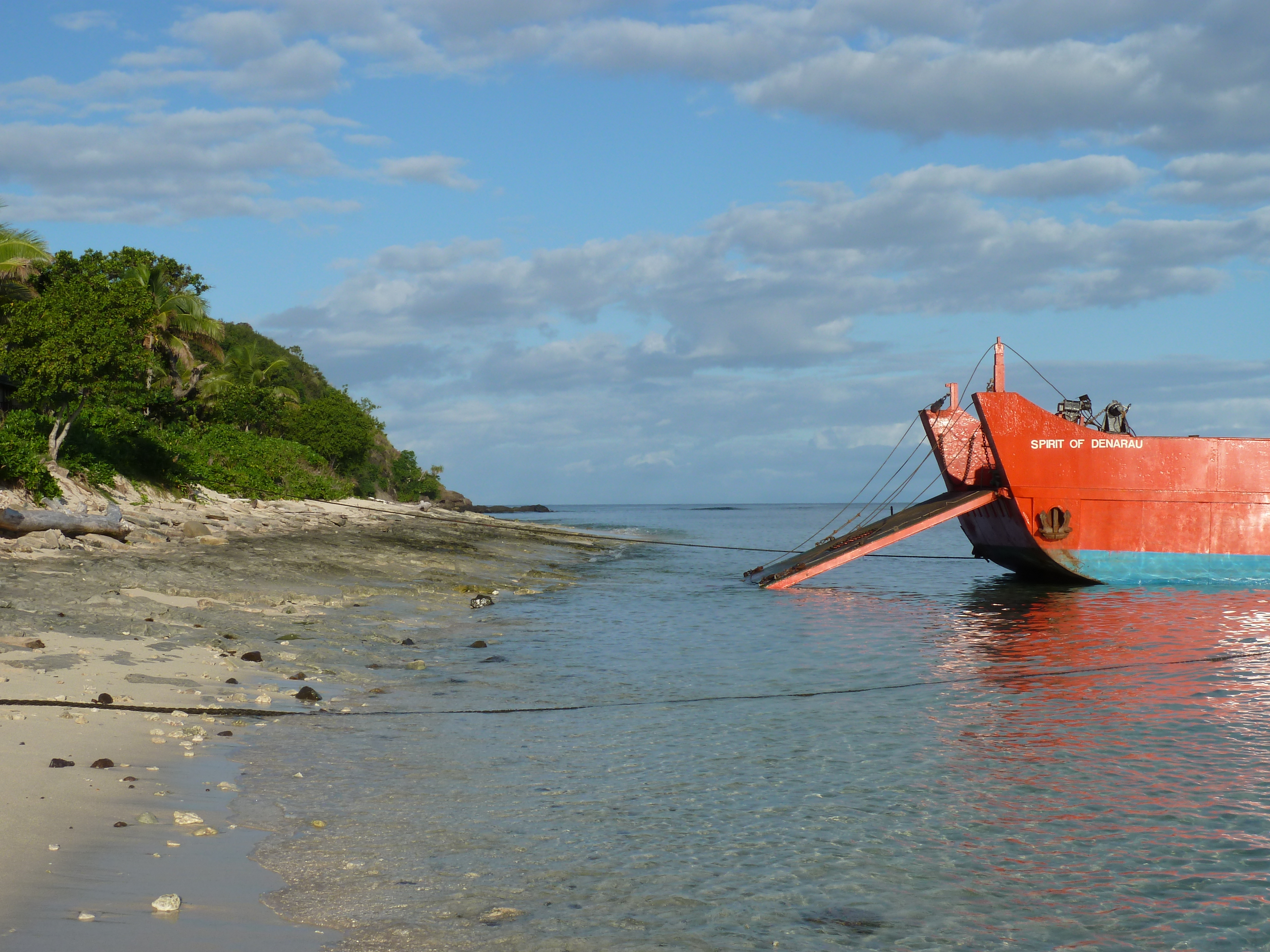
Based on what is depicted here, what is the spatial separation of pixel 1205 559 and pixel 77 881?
880 inches

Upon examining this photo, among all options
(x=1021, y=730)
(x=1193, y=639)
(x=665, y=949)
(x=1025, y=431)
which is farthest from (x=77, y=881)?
(x=1025, y=431)

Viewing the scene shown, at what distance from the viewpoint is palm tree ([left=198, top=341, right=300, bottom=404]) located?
50438 millimetres

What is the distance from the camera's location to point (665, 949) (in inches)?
160

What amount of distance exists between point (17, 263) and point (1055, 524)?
80.9 ft

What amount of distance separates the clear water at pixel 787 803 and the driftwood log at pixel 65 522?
7.59 m

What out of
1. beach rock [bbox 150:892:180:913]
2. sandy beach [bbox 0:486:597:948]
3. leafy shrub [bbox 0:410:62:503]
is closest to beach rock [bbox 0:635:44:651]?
sandy beach [bbox 0:486:597:948]

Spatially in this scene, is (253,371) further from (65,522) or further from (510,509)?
(510,509)

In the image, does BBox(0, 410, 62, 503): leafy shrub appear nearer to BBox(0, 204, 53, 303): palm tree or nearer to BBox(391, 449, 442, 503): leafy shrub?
BBox(0, 204, 53, 303): palm tree

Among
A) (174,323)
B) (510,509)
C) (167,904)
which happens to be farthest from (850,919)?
Result: (510,509)

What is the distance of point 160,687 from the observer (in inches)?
315

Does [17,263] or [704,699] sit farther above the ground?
[17,263]

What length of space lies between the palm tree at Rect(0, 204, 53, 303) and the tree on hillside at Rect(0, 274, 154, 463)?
178 centimetres

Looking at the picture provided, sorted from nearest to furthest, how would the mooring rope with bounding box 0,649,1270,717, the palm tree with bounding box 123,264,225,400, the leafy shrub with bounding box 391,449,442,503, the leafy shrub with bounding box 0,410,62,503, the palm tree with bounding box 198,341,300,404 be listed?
1. the mooring rope with bounding box 0,649,1270,717
2. the leafy shrub with bounding box 0,410,62,503
3. the palm tree with bounding box 123,264,225,400
4. the palm tree with bounding box 198,341,300,404
5. the leafy shrub with bounding box 391,449,442,503

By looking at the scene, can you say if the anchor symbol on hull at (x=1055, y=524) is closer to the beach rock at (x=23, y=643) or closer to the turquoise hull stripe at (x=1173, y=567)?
the turquoise hull stripe at (x=1173, y=567)
